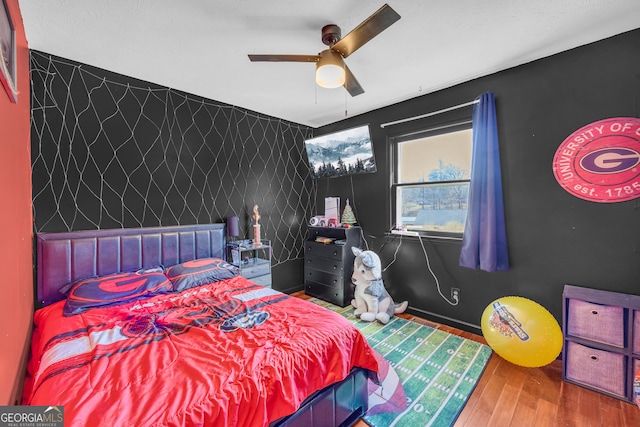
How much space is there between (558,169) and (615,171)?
1.08ft

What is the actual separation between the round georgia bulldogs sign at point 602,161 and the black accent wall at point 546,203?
60mm

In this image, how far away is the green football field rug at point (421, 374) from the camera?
5.65 feet

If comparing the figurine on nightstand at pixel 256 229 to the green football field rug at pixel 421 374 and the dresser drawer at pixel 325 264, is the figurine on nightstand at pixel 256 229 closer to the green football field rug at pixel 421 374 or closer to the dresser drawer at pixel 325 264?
the dresser drawer at pixel 325 264

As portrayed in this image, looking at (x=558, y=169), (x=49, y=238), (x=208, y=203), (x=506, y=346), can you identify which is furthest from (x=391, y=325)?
(x=49, y=238)

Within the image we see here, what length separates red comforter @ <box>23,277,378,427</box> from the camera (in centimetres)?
104

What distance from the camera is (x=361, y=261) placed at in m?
3.06

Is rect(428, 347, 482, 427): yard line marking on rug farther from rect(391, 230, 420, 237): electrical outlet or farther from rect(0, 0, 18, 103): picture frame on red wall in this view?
rect(0, 0, 18, 103): picture frame on red wall

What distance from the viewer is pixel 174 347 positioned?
1436 mm

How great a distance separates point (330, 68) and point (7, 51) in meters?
1.66

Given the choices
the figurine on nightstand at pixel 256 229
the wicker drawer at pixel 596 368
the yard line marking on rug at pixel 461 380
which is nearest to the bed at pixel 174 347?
the yard line marking on rug at pixel 461 380

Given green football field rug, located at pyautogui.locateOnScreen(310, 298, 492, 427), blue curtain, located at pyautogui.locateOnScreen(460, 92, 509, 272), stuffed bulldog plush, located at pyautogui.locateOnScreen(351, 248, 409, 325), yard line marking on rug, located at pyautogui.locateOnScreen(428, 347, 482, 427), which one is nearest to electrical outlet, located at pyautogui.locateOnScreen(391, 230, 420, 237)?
stuffed bulldog plush, located at pyautogui.locateOnScreen(351, 248, 409, 325)

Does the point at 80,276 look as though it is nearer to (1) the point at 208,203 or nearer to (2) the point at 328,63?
(1) the point at 208,203

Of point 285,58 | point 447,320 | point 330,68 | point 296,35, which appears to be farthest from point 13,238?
point 447,320

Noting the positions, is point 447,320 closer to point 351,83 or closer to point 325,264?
point 325,264
